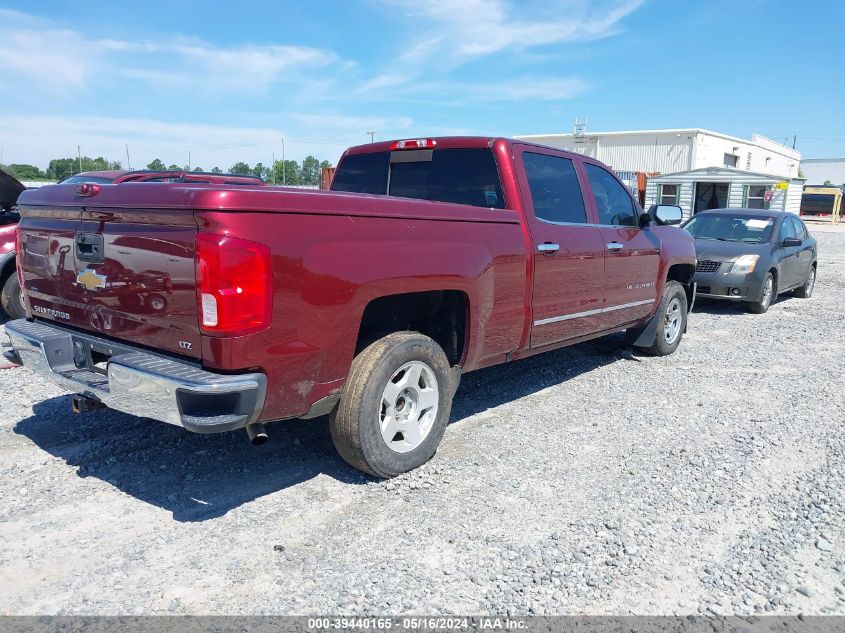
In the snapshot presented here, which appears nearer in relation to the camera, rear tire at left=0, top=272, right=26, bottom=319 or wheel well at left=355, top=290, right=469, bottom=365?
wheel well at left=355, top=290, right=469, bottom=365

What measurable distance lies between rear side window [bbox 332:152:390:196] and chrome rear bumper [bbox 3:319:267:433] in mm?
2552

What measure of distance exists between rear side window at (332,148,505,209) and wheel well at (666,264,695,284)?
3.40m

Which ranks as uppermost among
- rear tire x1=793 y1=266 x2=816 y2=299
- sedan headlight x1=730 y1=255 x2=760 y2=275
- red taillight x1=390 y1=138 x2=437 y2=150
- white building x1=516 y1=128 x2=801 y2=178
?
white building x1=516 y1=128 x2=801 y2=178

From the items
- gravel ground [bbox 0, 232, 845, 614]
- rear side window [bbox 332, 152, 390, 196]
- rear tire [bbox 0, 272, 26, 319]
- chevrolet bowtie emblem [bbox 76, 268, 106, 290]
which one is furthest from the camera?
rear tire [bbox 0, 272, 26, 319]

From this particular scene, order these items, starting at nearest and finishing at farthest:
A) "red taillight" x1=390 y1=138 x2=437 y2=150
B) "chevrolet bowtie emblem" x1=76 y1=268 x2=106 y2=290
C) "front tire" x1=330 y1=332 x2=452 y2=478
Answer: "chevrolet bowtie emblem" x1=76 y1=268 x2=106 y2=290, "front tire" x1=330 y1=332 x2=452 y2=478, "red taillight" x1=390 y1=138 x2=437 y2=150

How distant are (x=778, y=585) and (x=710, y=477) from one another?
3.69ft

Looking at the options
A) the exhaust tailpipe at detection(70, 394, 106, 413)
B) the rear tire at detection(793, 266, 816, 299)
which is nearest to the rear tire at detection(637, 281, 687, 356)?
the exhaust tailpipe at detection(70, 394, 106, 413)

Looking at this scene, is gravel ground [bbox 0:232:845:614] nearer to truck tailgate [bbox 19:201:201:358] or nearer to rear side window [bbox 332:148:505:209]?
truck tailgate [bbox 19:201:201:358]

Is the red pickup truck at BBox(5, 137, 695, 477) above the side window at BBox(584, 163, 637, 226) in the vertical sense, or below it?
below

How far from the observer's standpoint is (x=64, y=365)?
358cm

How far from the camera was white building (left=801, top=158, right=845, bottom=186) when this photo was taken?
77.6 meters

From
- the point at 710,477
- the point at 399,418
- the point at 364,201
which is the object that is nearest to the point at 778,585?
the point at 710,477

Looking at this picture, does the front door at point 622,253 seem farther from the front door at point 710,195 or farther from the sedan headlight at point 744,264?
the front door at point 710,195

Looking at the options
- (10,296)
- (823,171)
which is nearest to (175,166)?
(10,296)
